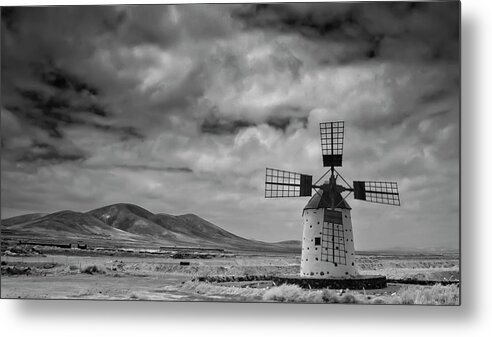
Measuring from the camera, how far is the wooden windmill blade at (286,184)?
22.2 feet

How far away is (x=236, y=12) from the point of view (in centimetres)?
687

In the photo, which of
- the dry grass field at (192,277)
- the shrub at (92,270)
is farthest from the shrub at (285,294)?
the shrub at (92,270)

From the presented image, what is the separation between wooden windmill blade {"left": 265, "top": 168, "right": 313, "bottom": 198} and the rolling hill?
486mm

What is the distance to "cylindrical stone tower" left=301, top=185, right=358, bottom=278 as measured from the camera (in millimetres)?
6797

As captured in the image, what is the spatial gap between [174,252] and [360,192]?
6.43 ft

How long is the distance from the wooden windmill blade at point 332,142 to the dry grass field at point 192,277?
973 mm

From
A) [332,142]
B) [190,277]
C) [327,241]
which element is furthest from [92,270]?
[332,142]

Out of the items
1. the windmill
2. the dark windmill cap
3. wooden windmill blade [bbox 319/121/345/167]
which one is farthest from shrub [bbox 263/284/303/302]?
wooden windmill blade [bbox 319/121/345/167]

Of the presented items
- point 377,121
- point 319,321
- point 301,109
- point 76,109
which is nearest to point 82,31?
point 76,109

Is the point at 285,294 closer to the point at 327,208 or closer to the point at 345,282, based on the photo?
the point at 345,282

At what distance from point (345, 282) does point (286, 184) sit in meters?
1.10

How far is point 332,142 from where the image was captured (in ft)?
21.9

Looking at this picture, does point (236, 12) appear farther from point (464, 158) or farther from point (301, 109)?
point (464, 158)

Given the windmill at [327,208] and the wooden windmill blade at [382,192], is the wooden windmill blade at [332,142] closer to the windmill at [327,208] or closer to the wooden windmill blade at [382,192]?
the windmill at [327,208]
